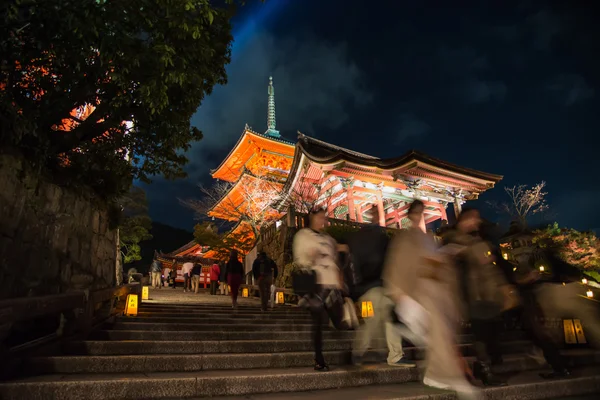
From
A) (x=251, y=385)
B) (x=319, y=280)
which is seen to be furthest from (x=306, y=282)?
(x=251, y=385)

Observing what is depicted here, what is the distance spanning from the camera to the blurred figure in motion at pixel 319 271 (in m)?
3.69

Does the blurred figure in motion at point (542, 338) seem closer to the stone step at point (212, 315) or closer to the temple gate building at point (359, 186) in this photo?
the stone step at point (212, 315)

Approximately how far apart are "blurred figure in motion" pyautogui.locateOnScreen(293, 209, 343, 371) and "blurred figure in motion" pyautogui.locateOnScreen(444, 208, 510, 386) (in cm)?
142

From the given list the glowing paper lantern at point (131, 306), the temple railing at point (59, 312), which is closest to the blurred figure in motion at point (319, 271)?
the temple railing at point (59, 312)

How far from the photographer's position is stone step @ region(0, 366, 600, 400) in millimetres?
2865

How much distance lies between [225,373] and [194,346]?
100 cm

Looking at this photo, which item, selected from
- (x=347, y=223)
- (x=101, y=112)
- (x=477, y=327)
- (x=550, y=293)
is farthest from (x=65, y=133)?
(x=347, y=223)

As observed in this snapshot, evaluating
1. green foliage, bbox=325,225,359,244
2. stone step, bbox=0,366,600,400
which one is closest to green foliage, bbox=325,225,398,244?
green foliage, bbox=325,225,359,244

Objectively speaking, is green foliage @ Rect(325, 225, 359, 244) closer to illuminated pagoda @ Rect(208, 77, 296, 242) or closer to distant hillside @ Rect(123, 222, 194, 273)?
illuminated pagoda @ Rect(208, 77, 296, 242)

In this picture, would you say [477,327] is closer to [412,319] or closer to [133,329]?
[412,319]

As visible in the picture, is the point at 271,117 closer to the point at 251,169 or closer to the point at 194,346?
the point at 251,169

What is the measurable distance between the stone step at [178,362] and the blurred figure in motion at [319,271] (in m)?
0.54

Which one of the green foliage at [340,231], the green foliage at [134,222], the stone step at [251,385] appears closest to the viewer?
the stone step at [251,385]

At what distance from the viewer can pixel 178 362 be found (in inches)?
145
